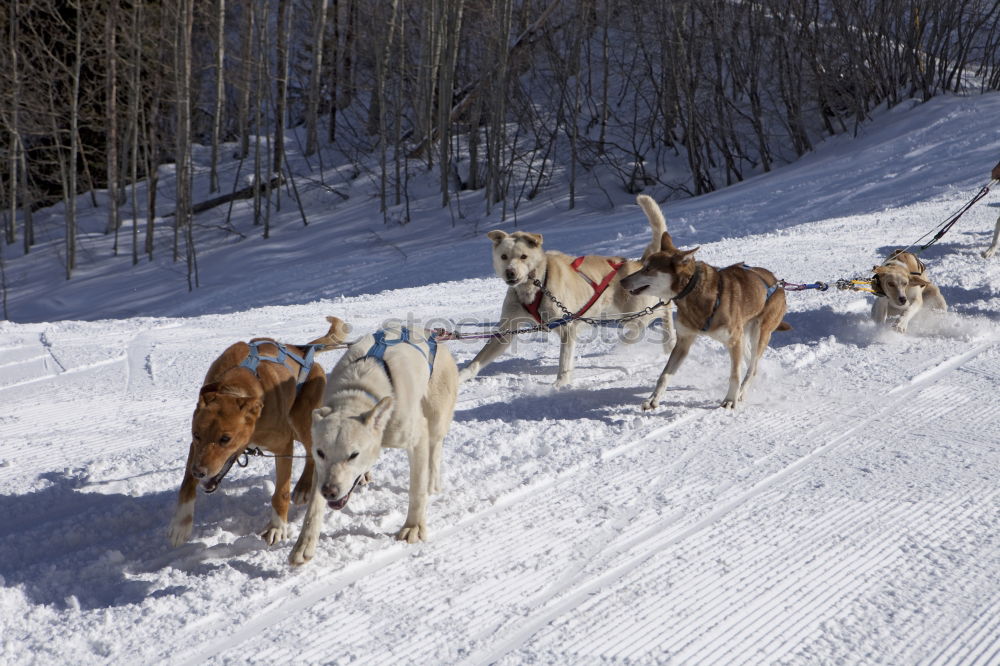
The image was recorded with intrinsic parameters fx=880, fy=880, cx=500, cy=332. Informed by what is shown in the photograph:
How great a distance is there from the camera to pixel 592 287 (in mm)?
6730

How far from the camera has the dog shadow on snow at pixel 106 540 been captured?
3309 mm

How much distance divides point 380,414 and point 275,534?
809 mm

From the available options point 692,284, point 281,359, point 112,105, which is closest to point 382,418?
point 281,359

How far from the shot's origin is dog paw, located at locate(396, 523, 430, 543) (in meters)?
3.74

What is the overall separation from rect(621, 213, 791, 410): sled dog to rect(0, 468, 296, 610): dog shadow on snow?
275 centimetres

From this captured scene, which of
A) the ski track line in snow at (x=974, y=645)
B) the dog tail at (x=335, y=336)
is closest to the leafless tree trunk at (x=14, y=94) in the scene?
the dog tail at (x=335, y=336)

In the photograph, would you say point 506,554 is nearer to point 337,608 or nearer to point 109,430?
point 337,608

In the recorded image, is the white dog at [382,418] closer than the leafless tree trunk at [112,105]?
Yes

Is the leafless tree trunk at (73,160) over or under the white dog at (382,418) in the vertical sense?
over

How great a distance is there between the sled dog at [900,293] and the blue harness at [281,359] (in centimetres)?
504

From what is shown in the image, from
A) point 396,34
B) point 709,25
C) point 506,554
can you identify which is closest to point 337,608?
point 506,554

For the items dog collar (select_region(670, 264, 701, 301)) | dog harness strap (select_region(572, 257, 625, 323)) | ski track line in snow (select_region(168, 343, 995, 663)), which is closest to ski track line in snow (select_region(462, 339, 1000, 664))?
ski track line in snow (select_region(168, 343, 995, 663))

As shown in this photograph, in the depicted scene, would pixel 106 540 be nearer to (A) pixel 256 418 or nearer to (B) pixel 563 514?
(A) pixel 256 418

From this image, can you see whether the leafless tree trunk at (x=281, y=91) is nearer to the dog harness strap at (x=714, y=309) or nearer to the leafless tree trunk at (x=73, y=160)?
the leafless tree trunk at (x=73, y=160)
